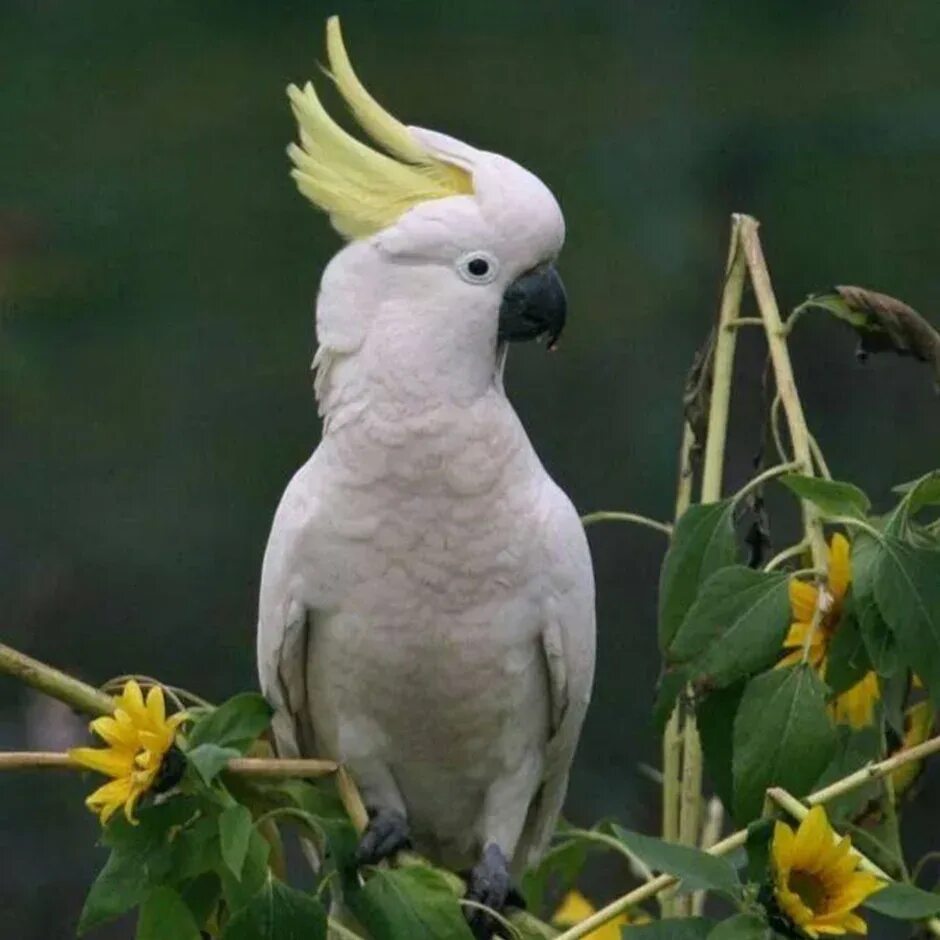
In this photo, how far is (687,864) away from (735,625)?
0.19 metres

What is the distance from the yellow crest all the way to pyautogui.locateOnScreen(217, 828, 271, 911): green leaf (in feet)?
1.62

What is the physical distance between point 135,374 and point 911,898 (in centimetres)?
154

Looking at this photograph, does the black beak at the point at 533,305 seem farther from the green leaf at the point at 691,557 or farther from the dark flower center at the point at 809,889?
the dark flower center at the point at 809,889

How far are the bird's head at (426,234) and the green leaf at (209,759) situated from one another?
1.34 ft

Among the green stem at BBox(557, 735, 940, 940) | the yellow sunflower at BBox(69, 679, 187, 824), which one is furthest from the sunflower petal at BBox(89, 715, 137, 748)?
the green stem at BBox(557, 735, 940, 940)

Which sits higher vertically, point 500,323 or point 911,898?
point 500,323

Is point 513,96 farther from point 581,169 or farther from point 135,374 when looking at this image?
point 135,374

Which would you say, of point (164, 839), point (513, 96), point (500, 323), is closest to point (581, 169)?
point (513, 96)

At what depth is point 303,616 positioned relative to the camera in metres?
1.37

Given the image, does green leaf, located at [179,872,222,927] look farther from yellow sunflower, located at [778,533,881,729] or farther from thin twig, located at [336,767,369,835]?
yellow sunflower, located at [778,533,881,729]

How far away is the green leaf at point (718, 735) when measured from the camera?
3.63 feet

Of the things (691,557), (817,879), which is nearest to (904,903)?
(817,879)

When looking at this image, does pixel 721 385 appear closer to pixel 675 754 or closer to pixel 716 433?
pixel 716 433

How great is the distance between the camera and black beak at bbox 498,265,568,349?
1312mm
